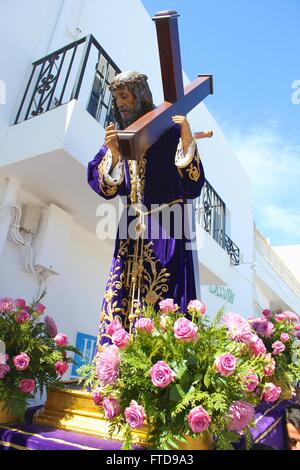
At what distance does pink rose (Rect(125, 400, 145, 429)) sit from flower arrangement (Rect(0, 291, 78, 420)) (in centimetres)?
73

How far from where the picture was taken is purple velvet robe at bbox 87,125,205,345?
1.75m

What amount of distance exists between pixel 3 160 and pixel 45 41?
1.58m

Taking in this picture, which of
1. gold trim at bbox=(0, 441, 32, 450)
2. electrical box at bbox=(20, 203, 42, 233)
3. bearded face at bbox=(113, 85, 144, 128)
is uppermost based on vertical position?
electrical box at bbox=(20, 203, 42, 233)

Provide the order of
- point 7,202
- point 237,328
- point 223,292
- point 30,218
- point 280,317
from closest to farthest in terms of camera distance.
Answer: point 237,328 → point 280,317 → point 7,202 → point 30,218 → point 223,292

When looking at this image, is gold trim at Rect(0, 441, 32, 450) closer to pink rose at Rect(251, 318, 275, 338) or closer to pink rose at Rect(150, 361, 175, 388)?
pink rose at Rect(150, 361, 175, 388)

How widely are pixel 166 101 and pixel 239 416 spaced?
1318mm

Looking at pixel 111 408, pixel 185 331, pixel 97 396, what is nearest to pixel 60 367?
pixel 97 396

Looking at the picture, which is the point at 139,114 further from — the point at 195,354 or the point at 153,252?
the point at 195,354

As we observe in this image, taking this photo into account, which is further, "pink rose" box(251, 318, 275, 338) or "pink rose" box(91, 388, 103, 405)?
"pink rose" box(251, 318, 275, 338)

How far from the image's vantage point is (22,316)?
1.92 metres

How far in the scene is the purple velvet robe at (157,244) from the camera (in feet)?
5.76

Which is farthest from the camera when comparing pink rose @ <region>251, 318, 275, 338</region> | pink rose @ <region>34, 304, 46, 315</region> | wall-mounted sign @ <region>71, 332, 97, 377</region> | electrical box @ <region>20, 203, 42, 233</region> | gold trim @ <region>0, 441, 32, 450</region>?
wall-mounted sign @ <region>71, 332, 97, 377</region>

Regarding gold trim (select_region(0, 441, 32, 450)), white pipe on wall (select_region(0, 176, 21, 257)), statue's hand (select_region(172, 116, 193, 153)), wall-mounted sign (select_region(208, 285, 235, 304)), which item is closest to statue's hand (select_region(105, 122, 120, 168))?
statue's hand (select_region(172, 116, 193, 153))

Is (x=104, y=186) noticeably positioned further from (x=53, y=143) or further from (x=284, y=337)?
(x=284, y=337)
